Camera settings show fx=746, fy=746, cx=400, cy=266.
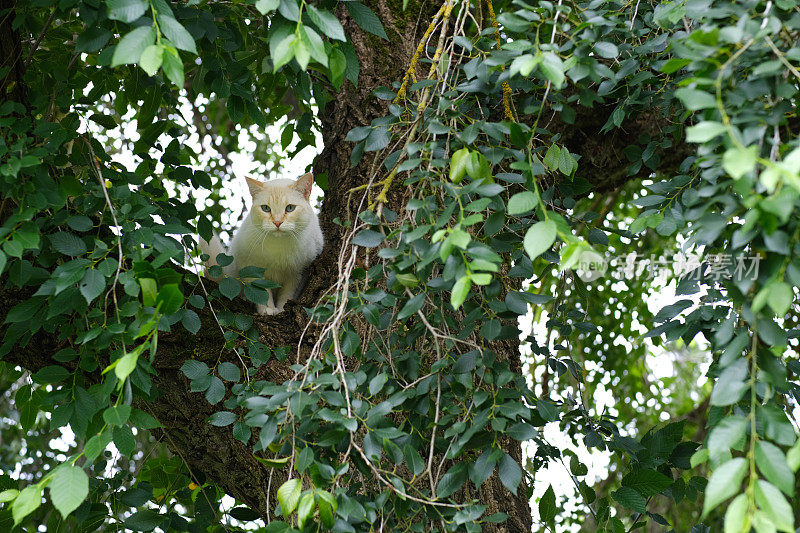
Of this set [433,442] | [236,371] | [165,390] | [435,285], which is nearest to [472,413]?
[433,442]

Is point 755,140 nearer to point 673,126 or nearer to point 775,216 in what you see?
point 775,216

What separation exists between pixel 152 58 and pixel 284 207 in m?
1.66

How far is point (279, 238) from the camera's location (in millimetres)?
2799

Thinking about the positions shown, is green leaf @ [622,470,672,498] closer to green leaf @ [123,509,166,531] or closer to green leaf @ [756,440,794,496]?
green leaf @ [756,440,794,496]

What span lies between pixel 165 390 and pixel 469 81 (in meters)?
1.25

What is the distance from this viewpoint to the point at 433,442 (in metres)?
1.51

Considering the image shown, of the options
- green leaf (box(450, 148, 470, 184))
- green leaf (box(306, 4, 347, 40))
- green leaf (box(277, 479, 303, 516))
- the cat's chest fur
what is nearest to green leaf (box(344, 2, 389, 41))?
green leaf (box(306, 4, 347, 40))

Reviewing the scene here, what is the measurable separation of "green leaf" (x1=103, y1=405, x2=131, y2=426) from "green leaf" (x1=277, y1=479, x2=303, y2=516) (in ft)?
1.15

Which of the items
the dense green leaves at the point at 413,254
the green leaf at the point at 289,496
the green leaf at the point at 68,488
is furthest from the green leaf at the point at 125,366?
the green leaf at the point at 289,496

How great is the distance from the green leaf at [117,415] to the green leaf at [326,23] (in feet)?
2.68

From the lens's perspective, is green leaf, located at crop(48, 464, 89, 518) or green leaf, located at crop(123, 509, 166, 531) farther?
green leaf, located at crop(123, 509, 166, 531)

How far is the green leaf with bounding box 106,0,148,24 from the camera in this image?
51.9 inches

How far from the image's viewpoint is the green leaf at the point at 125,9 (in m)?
1.32

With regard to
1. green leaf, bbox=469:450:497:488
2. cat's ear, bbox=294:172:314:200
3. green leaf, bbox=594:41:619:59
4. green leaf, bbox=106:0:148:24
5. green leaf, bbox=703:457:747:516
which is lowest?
cat's ear, bbox=294:172:314:200
